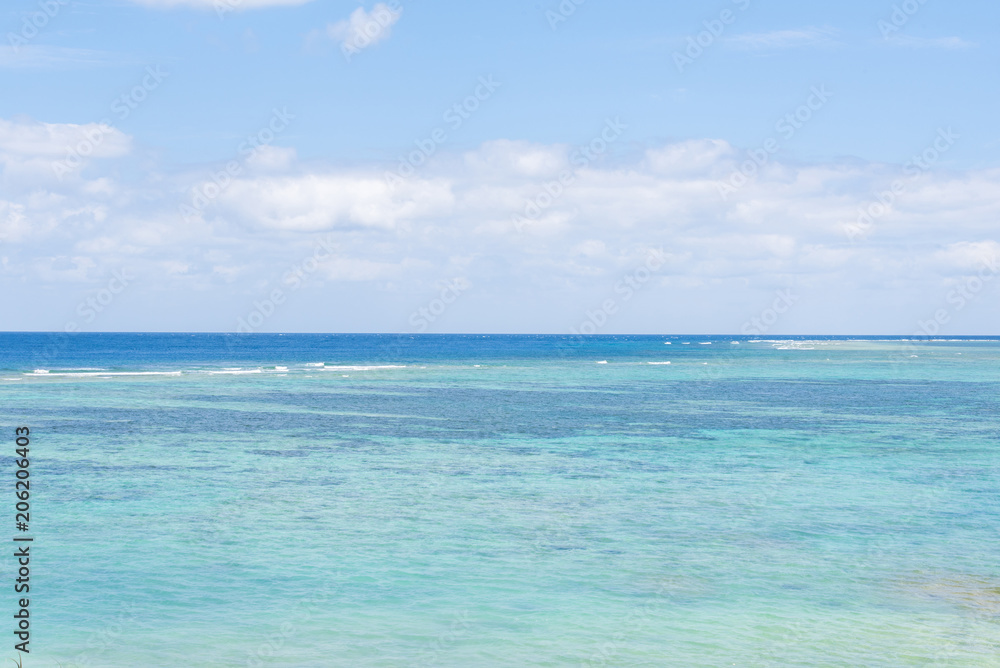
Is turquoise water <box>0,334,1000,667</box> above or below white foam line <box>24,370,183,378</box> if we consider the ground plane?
above

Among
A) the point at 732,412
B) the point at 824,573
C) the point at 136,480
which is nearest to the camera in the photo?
the point at 824,573

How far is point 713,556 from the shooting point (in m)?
17.8

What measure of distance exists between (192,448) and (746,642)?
920 inches

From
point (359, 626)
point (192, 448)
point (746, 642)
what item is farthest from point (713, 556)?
point (192, 448)

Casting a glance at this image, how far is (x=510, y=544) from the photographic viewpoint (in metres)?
18.6

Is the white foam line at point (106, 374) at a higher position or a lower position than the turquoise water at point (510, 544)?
lower

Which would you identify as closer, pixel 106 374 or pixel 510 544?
pixel 510 544

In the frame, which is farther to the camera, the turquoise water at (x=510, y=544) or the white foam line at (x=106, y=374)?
the white foam line at (x=106, y=374)

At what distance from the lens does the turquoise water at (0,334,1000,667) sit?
44.1 feet

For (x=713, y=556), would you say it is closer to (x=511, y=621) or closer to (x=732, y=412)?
(x=511, y=621)

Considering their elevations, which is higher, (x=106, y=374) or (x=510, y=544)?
(x=510, y=544)

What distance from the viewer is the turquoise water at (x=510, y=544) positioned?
1343cm

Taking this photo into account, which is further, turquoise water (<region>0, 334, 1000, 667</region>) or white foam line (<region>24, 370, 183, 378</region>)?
white foam line (<region>24, 370, 183, 378</region>)

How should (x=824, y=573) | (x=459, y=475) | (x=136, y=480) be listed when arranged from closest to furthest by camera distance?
1. (x=824, y=573)
2. (x=136, y=480)
3. (x=459, y=475)
